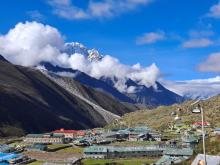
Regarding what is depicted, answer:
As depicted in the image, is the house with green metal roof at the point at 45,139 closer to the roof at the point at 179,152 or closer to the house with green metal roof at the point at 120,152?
the house with green metal roof at the point at 120,152

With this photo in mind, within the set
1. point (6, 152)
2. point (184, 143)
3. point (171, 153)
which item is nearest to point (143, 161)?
point (171, 153)

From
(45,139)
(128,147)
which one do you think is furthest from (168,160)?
(45,139)

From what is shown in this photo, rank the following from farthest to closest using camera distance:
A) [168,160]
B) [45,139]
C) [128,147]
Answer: [45,139] → [128,147] → [168,160]

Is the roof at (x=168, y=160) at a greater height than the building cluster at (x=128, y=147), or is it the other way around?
the building cluster at (x=128, y=147)

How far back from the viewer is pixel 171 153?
404ft

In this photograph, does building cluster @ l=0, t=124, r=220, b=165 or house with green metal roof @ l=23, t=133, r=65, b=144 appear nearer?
building cluster @ l=0, t=124, r=220, b=165

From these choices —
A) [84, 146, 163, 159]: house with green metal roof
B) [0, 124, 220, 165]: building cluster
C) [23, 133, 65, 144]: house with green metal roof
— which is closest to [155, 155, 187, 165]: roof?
[0, 124, 220, 165]: building cluster

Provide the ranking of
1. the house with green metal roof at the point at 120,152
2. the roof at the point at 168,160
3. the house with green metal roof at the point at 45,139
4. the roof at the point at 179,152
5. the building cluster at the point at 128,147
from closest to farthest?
the roof at the point at 168,160
the roof at the point at 179,152
the building cluster at the point at 128,147
the house with green metal roof at the point at 120,152
the house with green metal roof at the point at 45,139

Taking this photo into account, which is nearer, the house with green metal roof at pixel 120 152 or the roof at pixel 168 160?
the roof at pixel 168 160

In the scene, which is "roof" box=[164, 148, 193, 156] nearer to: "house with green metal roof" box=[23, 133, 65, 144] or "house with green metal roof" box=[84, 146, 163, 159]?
"house with green metal roof" box=[84, 146, 163, 159]

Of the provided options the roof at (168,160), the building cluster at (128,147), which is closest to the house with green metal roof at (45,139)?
the building cluster at (128,147)

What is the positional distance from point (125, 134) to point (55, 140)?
95.8ft

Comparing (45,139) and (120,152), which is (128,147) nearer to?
(120,152)

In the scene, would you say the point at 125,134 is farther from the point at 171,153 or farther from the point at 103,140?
the point at 171,153
